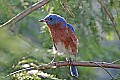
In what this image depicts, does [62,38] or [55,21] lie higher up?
[55,21]

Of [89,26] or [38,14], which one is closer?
[89,26]

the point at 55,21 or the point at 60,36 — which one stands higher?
the point at 55,21

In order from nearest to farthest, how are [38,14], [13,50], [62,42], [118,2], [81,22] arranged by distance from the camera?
[13,50]
[118,2]
[62,42]
[81,22]
[38,14]

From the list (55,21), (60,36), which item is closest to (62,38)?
(60,36)

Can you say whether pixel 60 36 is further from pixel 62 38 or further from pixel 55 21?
pixel 55 21

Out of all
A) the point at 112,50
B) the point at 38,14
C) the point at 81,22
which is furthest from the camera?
the point at 112,50

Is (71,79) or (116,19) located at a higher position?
(116,19)

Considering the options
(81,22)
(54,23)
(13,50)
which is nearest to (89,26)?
(81,22)

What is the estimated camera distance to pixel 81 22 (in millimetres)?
2338

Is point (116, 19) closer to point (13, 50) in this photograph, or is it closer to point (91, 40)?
point (91, 40)

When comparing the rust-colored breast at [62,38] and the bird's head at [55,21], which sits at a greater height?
the bird's head at [55,21]

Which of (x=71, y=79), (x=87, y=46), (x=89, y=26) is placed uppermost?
(x=89, y=26)

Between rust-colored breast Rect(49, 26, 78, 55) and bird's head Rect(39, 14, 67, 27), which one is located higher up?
bird's head Rect(39, 14, 67, 27)

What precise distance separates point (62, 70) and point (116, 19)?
0.55 m
